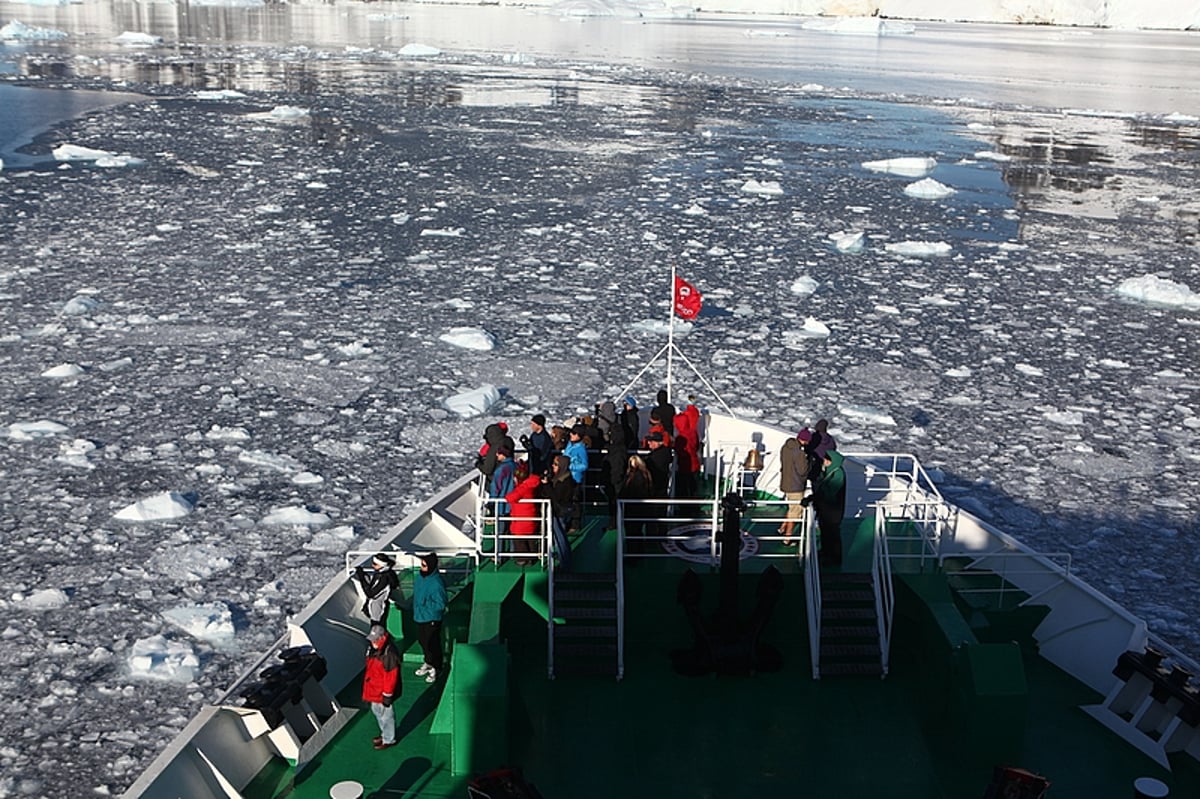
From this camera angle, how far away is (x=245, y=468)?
12102 mm

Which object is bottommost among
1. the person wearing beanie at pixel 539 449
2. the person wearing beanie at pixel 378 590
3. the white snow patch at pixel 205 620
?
the white snow patch at pixel 205 620

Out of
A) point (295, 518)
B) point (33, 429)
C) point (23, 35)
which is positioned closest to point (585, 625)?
point (295, 518)

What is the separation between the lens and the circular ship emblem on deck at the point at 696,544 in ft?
27.3

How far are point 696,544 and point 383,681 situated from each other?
283 centimetres

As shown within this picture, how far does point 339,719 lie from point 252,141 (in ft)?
99.2

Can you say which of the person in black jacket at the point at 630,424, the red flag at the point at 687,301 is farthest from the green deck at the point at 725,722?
the red flag at the point at 687,301

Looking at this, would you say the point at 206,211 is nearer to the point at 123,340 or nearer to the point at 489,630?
the point at 123,340

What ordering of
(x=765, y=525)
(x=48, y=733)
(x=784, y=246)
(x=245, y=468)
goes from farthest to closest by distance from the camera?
(x=784, y=246)
(x=245, y=468)
(x=765, y=525)
(x=48, y=733)

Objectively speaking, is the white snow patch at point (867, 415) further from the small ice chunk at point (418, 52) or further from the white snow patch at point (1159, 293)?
the small ice chunk at point (418, 52)

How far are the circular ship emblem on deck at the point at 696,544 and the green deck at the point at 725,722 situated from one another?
0.44 meters

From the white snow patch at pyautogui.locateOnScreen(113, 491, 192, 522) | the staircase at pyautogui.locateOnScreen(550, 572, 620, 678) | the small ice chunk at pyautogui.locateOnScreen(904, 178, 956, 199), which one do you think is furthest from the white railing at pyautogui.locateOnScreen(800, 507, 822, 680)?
the small ice chunk at pyautogui.locateOnScreen(904, 178, 956, 199)

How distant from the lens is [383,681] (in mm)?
6746

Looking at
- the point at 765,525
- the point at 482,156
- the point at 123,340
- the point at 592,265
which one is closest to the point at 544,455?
the point at 765,525

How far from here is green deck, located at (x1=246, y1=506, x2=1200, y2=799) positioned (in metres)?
6.59
